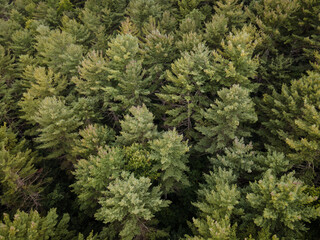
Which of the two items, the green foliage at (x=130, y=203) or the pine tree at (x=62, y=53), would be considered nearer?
the green foliage at (x=130, y=203)

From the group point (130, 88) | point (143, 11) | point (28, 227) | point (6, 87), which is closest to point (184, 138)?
point (130, 88)

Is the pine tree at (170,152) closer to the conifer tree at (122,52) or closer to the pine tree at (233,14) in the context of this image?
the conifer tree at (122,52)

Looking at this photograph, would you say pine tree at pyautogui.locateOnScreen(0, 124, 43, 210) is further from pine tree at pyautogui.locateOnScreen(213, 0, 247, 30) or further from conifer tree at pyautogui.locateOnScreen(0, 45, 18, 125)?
pine tree at pyautogui.locateOnScreen(213, 0, 247, 30)

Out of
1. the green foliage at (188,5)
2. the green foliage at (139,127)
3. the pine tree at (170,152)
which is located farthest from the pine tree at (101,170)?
the green foliage at (188,5)

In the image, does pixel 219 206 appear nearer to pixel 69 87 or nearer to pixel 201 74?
pixel 201 74

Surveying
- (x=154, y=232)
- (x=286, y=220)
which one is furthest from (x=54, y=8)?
(x=286, y=220)
